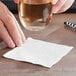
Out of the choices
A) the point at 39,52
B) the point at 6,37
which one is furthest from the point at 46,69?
the point at 6,37

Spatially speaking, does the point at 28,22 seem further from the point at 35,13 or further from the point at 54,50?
the point at 54,50

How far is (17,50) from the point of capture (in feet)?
2.55

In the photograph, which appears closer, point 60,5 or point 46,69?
point 46,69

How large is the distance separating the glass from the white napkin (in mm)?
129

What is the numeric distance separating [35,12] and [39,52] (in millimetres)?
212

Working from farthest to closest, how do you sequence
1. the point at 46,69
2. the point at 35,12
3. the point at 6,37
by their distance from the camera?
the point at 6,37 → the point at 46,69 → the point at 35,12

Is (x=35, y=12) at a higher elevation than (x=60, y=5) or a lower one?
higher

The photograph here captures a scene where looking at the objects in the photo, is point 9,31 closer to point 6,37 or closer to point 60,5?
point 6,37

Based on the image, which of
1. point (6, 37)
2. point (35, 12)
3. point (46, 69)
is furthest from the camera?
point (6, 37)

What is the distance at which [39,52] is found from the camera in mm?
755

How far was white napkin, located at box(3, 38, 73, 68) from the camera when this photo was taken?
707 mm

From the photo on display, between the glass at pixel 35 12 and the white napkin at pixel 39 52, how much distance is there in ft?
0.42

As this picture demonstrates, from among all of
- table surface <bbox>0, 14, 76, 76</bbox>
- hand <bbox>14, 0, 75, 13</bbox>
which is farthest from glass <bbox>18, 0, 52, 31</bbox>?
hand <bbox>14, 0, 75, 13</bbox>

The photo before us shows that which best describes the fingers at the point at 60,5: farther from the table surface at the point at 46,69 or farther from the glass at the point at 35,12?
the glass at the point at 35,12
